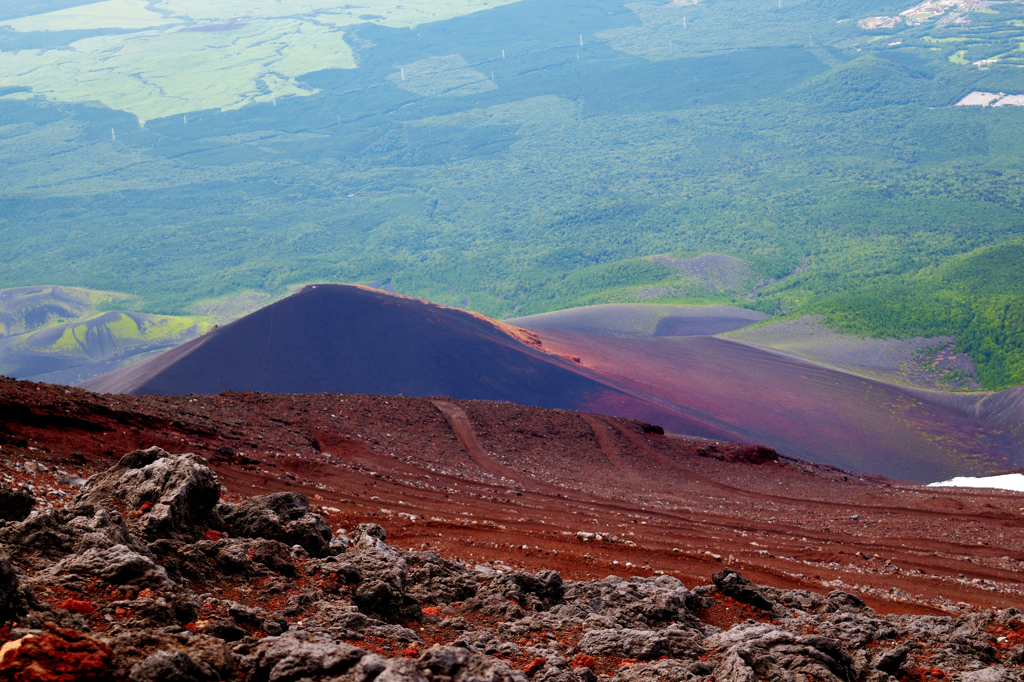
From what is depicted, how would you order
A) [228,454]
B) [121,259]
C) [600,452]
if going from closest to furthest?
1. [228,454]
2. [600,452]
3. [121,259]

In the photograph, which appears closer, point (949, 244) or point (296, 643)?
point (296, 643)

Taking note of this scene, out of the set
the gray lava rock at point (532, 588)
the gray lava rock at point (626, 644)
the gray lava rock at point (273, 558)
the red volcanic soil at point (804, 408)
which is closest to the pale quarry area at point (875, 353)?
the red volcanic soil at point (804, 408)

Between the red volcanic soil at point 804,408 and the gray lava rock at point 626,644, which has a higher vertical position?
the gray lava rock at point 626,644

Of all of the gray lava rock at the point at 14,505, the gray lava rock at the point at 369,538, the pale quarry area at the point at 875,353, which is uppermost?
the gray lava rock at the point at 14,505

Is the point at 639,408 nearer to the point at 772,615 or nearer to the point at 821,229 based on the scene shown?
the point at 772,615

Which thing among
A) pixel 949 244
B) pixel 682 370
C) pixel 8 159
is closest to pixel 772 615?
pixel 682 370

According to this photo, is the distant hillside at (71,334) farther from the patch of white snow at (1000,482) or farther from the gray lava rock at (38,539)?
the gray lava rock at (38,539)

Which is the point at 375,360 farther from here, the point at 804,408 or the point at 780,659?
the point at 780,659
